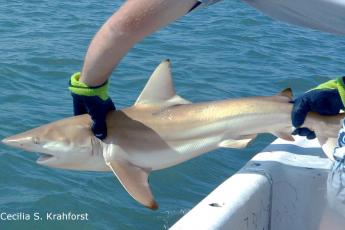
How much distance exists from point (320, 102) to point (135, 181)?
826 mm

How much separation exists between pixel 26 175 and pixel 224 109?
2.95 m

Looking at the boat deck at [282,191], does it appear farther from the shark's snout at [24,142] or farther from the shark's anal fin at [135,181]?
the shark's snout at [24,142]

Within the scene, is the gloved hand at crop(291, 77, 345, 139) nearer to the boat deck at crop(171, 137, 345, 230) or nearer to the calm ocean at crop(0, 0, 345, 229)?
the boat deck at crop(171, 137, 345, 230)

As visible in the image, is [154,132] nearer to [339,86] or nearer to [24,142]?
[24,142]

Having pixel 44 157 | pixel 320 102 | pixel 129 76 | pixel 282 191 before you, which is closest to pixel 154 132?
pixel 44 157

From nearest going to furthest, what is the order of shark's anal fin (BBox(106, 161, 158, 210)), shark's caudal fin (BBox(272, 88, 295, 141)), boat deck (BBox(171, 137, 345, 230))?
1. shark's anal fin (BBox(106, 161, 158, 210))
2. shark's caudal fin (BBox(272, 88, 295, 141))
3. boat deck (BBox(171, 137, 345, 230))

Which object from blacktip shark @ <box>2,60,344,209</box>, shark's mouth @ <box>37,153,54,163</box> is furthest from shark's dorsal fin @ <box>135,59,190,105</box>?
shark's mouth @ <box>37,153,54,163</box>

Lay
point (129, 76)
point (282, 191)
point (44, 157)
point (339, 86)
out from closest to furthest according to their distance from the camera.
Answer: point (44, 157), point (339, 86), point (282, 191), point (129, 76)

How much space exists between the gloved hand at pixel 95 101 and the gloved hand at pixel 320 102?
722 millimetres

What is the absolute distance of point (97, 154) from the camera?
2.62m

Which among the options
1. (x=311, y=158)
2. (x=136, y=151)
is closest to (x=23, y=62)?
(x=311, y=158)

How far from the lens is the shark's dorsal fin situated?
2.67 meters

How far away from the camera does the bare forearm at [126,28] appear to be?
2211 millimetres

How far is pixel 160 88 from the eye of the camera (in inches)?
106
